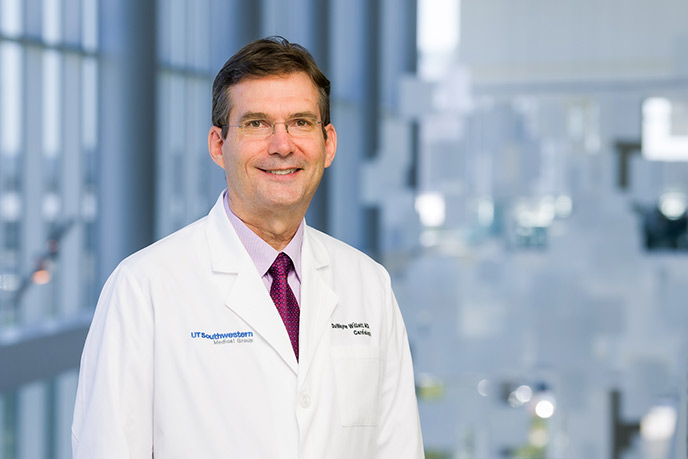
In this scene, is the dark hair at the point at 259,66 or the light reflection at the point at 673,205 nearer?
the dark hair at the point at 259,66

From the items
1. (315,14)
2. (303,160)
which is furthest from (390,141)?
(303,160)

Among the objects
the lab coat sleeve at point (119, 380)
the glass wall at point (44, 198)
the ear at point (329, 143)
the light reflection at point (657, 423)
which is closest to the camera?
the lab coat sleeve at point (119, 380)

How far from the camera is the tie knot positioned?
1.32 m

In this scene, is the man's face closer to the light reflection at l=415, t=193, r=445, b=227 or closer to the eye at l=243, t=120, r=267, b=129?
the eye at l=243, t=120, r=267, b=129

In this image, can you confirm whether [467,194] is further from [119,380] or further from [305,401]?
[119,380]

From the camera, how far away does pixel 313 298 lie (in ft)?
4.30

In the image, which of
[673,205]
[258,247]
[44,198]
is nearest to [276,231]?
[258,247]

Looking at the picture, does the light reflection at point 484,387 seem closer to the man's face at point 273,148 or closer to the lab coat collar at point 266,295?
the lab coat collar at point 266,295

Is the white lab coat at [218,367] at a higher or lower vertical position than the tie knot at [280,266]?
lower

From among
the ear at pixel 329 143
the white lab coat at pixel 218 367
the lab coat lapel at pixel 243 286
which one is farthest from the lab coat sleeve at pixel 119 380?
the ear at pixel 329 143

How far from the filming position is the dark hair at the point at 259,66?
4.00 ft

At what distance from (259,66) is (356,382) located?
461mm

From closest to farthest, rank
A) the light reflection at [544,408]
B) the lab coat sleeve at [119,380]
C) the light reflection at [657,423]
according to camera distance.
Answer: the lab coat sleeve at [119,380] < the light reflection at [657,423] < the light reflection at [544,408]

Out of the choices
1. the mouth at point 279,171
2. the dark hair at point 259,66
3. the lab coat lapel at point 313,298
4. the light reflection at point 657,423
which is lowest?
the light reflection at point 657,423
